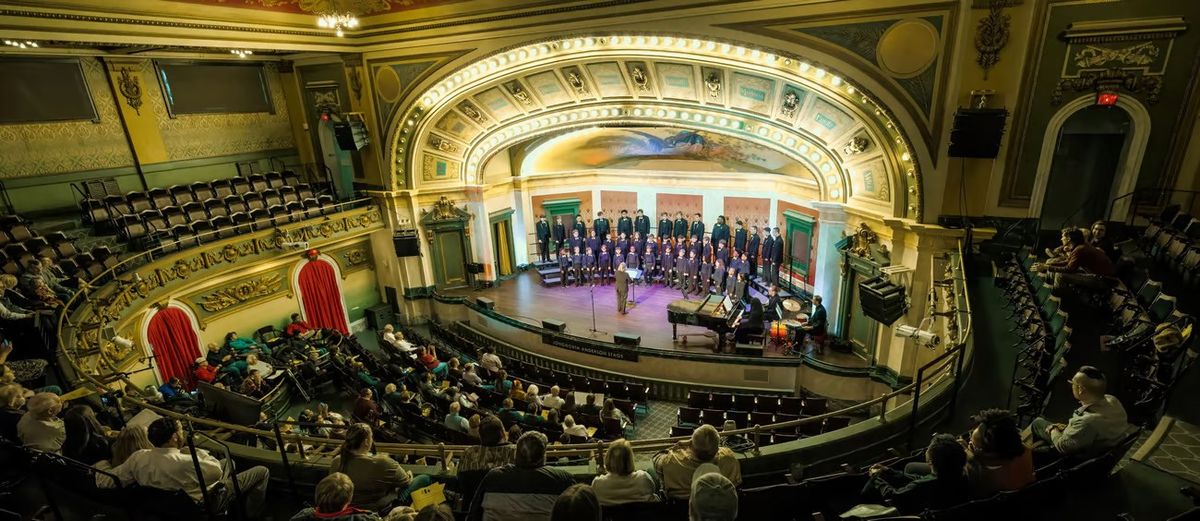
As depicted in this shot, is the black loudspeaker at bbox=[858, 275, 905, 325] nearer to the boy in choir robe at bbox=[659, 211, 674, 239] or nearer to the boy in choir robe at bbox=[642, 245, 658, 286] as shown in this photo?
the boy in choir robe at bbox=[642, 245, 658, 286]

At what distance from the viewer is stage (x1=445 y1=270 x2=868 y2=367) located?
12.2 m

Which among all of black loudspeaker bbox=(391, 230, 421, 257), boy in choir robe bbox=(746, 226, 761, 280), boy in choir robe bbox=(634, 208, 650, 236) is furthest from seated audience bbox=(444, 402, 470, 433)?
boy in choir robe bbox=(634, 208, 650, 236)

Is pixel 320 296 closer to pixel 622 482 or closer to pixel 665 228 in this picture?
pixel 665 228

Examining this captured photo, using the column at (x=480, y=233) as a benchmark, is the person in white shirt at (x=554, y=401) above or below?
below

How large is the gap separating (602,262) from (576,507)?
47.4 feet

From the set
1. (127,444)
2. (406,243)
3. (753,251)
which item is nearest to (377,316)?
(406,243)

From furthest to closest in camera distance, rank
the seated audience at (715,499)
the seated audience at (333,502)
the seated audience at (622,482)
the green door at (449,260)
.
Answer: the green door at (449,260) → the seated audience at (622,482) → the seated audience at (333,502) → the seated audience at (715,499)

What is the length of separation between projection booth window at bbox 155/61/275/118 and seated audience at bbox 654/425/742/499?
15660 millimetres

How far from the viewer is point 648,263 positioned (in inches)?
658

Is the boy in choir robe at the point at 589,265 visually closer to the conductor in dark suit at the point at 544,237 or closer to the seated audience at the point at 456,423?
the conductor in dark suit at the point at 544,237

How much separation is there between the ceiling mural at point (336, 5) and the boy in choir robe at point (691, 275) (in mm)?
8935

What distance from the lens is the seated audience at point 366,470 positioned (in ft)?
A: 12.1

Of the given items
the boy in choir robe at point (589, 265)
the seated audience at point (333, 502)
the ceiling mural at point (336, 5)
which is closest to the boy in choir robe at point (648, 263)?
the boy in choir robe at point (589, 265)

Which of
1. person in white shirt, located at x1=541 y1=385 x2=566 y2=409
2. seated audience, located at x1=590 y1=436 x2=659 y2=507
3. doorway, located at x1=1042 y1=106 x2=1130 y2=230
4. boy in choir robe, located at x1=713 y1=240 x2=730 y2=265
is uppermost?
doorway, located at x1=1042 y1=106 x2=1130 y2=230
